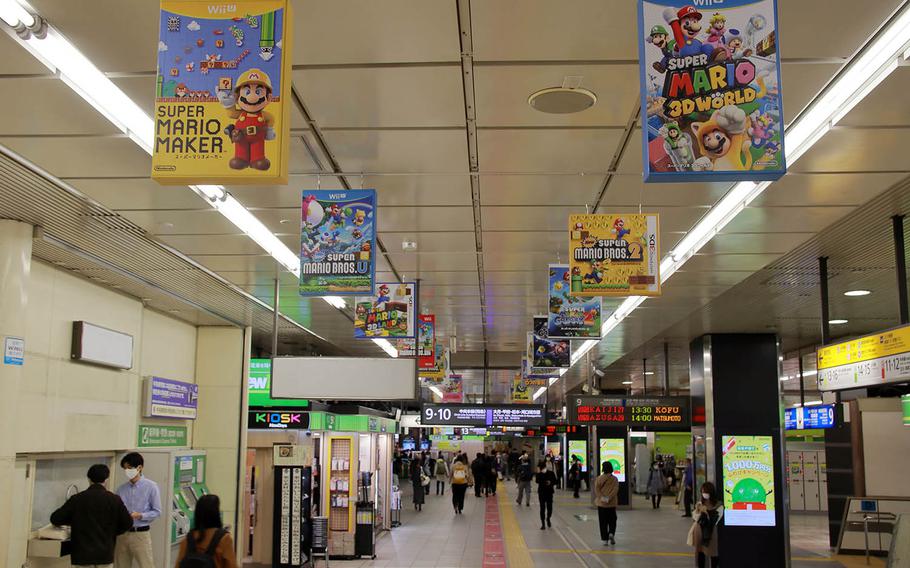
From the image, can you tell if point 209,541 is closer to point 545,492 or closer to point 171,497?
point 171,497

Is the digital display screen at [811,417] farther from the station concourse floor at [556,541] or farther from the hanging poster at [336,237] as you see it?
the hanging poster at [336,237]

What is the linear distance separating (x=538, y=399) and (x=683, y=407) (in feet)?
67.2

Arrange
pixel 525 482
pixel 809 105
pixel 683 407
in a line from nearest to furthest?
pixel 809 105 → pixel 683 407 → pixel 525 482

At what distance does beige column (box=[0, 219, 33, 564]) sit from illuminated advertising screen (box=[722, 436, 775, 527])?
9.63m

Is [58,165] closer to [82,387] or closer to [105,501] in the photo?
[105,501]

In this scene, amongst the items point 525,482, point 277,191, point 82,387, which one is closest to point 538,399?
point 525,482

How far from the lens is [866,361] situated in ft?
25.1

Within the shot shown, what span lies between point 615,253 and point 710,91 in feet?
10.8

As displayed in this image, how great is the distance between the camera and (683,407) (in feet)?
47.6

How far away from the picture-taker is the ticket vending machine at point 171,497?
35.9 feet

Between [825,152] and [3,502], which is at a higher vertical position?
[825,152]

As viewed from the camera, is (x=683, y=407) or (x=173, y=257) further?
(x=683, y=407)

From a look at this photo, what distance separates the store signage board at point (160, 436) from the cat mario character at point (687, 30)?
975 centimetres

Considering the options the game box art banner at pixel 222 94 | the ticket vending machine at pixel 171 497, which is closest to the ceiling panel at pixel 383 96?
the game box art banner at pixel 222 94
